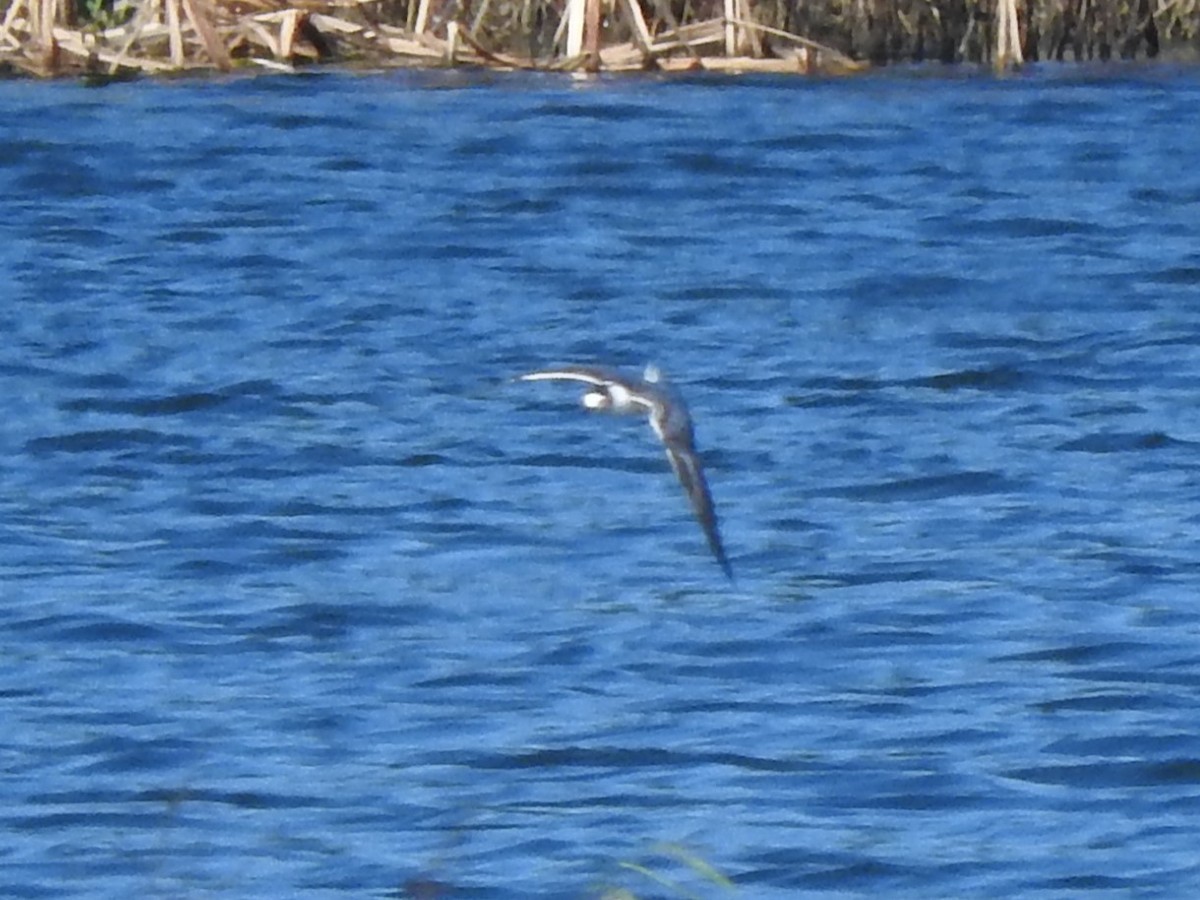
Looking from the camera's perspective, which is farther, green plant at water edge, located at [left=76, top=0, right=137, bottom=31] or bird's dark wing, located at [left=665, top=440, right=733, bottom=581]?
green plant at water edge, located at [left=76, top=0, right=137, bottom=31]

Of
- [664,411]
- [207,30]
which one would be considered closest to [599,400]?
[664,411]

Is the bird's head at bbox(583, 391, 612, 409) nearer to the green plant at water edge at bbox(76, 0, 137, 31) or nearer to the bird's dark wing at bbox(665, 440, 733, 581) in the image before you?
the bird's dark wing at bbox(665, 440, 733, 581)

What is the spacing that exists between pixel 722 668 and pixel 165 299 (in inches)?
237

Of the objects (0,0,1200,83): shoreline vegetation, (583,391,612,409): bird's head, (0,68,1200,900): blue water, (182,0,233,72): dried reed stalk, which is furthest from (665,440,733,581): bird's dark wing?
(182,0,233,72): dried reed stalk

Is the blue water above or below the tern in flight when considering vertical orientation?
below

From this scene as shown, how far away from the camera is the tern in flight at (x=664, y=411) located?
5492 mm

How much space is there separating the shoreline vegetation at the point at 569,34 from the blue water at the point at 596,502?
37 cm

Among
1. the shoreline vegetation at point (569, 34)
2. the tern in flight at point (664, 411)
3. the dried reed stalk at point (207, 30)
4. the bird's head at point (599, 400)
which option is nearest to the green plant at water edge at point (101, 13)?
the shoreline vegetation at point (569, 34)

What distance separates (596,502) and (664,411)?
3.46 m

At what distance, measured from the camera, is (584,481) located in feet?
31.6

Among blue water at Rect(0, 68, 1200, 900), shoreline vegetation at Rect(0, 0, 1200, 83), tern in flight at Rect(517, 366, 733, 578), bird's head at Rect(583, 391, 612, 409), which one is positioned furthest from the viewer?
shoreline vegetation at Rect(0, 0, 1200, 83)

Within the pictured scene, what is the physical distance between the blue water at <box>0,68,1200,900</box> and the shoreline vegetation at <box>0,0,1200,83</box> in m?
0.37

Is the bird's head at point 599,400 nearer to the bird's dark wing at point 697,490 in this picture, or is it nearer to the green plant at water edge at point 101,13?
the bird's dark wing at point 697,490

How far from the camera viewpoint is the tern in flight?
5492mm
